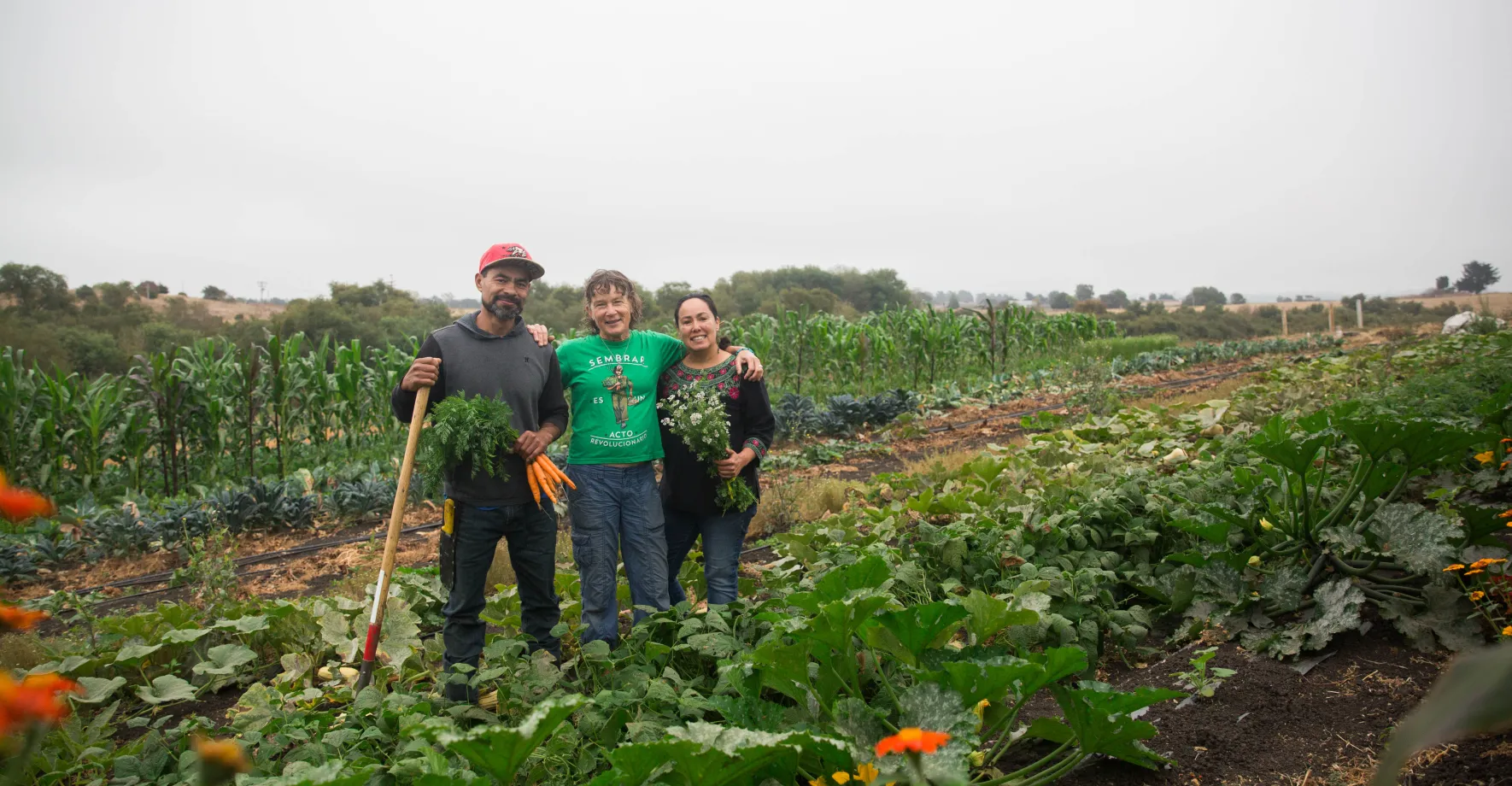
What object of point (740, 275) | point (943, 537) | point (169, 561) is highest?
point (740, 275)

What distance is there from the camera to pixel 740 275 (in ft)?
196

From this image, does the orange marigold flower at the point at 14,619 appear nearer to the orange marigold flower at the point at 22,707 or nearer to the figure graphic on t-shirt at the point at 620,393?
the orange marigold flower at the point at 22,707

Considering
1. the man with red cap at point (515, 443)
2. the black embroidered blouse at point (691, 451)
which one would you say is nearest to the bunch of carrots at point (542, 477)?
the man with red cap at point (515, 443)

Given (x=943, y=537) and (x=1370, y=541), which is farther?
(x=943, y=537)

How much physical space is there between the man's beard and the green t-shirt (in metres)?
0.35

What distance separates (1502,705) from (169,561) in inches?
364

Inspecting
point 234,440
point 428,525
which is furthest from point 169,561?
point 234,440

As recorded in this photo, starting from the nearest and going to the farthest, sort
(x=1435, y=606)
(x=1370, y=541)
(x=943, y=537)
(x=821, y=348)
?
(x=1435, y=606)
(x=1370, y=541)
(x=943, y=537)
(x=821, y=348)

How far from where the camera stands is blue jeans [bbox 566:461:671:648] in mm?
3789

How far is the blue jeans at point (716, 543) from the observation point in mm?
4066

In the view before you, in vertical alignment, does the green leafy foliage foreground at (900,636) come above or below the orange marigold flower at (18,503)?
below

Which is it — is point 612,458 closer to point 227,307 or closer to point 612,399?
point 612,399

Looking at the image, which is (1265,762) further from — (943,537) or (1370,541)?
(943,537)

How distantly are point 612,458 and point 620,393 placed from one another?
305 mm
